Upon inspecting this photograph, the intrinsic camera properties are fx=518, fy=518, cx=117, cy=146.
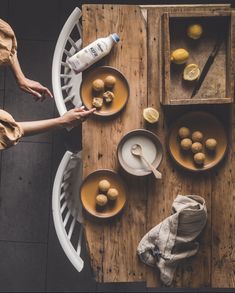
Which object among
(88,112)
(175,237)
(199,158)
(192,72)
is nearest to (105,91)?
(88,112)

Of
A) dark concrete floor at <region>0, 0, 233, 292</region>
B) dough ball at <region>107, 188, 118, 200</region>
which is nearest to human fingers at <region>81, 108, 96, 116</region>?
dough ball at <region>107, 188, 118, 200</region>

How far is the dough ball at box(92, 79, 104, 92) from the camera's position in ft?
7.45

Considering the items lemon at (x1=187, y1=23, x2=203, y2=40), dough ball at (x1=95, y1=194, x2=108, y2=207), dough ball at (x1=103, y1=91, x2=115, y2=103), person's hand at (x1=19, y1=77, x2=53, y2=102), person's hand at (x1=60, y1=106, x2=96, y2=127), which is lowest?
dough ball at (x1=95, y1=194, x2=108, y2=207)

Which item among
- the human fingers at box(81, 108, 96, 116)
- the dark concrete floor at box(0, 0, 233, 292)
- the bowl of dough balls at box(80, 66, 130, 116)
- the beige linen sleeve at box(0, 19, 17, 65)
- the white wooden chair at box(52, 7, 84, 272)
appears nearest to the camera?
the beige linen sleeve at box(0, 19, 17, 65)

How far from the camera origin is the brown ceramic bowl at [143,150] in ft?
7.43

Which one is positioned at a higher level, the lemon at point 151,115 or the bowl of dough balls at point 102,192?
the lemon at point 151,115

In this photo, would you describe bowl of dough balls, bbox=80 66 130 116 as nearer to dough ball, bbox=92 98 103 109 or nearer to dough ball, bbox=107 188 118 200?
dough ball, bbox=92 98 103 109

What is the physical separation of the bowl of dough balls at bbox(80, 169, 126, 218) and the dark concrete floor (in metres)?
0.85

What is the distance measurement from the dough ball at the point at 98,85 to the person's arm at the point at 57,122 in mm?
114

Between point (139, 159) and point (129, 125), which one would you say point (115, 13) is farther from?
point (139, 159)

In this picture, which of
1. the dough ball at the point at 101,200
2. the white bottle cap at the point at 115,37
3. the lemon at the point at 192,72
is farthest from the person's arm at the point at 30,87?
the lemon at the point at 192,72

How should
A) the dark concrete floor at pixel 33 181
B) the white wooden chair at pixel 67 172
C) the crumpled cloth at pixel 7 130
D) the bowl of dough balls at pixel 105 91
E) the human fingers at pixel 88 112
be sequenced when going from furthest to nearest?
1. the dark concrete floor at pixel 33 181
2. the white wooden chair at pixel 67 172
3. the bowl of dough balls at pixel 105 91
4. the human fingers at pixel 88 112
5. the crumpled cloth at pixel 7 130

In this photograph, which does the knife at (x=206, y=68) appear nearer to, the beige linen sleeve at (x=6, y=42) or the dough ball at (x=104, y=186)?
the dough ball at (x=104, y=186)

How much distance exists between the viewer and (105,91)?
231 centimetres
